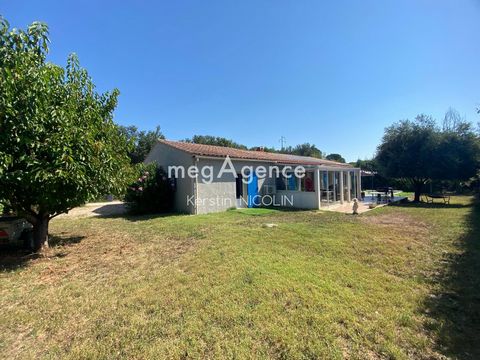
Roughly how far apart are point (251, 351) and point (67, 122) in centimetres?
689

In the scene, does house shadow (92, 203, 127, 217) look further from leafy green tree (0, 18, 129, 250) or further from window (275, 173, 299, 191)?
window (275, 173, 299, 191)

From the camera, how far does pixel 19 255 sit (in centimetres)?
770

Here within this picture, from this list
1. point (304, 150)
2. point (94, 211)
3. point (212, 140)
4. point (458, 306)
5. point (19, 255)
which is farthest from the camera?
point (304, 150)

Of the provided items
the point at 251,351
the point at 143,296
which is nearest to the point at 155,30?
the point at 143,296

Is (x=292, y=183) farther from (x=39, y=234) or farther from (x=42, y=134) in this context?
(x=42, y=134)

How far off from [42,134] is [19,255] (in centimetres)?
440

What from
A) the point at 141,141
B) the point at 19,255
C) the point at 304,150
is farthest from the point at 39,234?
the point at 304,150

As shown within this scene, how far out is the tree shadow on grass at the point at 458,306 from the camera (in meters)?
3.35

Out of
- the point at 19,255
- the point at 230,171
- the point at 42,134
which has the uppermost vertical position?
the point at 42,134

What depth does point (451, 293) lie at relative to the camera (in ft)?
15.9

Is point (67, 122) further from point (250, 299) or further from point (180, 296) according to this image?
point (250, 299)

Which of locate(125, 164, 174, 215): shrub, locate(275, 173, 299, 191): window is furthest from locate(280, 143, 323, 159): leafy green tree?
locate(125, 164, 174, 215): shrub

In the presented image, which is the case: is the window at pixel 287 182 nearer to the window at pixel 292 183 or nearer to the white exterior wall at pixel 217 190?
the window at pixel 292 183

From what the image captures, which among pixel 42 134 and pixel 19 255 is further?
pixel 19 255
